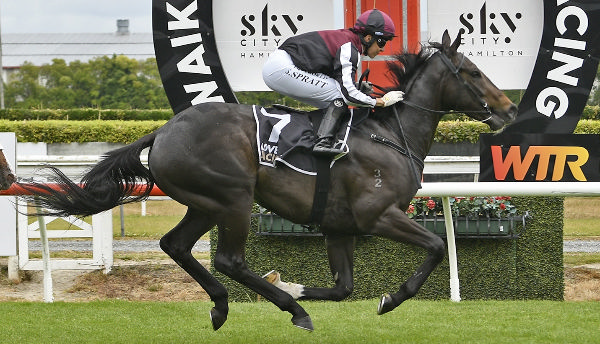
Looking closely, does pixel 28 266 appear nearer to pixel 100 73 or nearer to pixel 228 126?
pixel 228 126

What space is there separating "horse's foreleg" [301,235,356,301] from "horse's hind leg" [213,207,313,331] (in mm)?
167

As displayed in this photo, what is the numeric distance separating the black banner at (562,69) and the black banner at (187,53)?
232 cm

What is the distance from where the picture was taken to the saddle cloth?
4.76 metres

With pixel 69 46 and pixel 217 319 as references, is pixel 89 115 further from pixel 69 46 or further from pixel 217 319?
pixel 69 46

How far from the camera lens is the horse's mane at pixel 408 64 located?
5.26 meters

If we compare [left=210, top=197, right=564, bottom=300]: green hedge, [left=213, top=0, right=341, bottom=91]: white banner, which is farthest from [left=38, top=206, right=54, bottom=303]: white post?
[left=213, top=0, right=341, bottom=91]: white banner

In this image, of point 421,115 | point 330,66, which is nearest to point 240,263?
point 330,66

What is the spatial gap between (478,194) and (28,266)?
140 inches

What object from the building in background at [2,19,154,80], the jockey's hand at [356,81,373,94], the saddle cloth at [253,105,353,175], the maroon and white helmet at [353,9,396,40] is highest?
the building in background at [2,19,154,80]

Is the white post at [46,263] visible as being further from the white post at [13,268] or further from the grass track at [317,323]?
the white post at [13,268]

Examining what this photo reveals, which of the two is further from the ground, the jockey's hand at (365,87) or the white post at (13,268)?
the jockey's hand at (365,87)

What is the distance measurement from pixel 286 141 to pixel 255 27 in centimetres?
278

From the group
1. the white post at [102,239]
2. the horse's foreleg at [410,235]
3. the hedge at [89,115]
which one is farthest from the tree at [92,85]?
the horse's foreleg at [410,235]

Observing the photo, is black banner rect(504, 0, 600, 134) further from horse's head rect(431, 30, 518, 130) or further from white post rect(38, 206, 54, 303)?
white post rect(38, 206, 54, 303)
